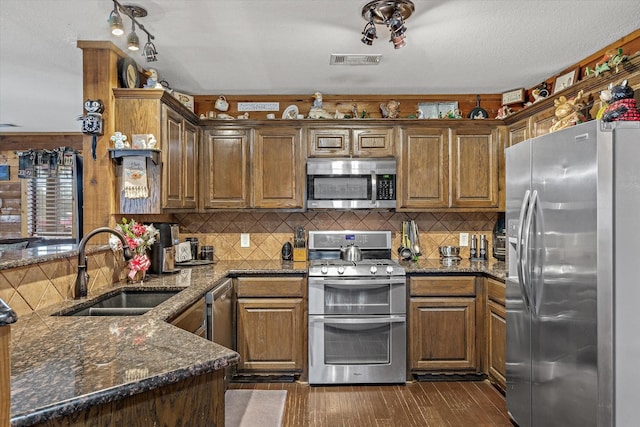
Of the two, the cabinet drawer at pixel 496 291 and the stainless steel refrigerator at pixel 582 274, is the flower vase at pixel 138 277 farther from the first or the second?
the cabinet drawer at pixel 496 291

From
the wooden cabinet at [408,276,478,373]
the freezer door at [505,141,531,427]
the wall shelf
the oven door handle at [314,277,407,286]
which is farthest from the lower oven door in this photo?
the wall shelf

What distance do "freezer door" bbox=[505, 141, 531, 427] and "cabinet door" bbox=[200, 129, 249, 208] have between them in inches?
85.5

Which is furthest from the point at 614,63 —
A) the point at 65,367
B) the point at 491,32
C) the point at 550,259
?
the point at 65,367

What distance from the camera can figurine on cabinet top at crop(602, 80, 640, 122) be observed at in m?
2.05

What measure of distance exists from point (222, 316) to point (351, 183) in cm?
157

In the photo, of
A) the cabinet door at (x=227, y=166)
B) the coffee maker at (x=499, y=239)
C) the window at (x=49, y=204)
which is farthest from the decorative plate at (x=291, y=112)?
the window at (x=49, y=204)

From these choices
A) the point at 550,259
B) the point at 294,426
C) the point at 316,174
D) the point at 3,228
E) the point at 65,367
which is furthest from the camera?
the point at 3,228

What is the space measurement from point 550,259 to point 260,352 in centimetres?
224

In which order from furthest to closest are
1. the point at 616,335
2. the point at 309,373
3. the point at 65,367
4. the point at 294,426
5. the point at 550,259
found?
the point at 309,373 → the point at 294,426 → the point at 550,259 → the point at 616,335 → the point at 65,367

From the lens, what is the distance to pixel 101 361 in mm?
1218

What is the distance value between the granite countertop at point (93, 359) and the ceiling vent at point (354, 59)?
2.03 m

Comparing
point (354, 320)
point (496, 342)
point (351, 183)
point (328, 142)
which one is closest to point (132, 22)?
point (328, 142)

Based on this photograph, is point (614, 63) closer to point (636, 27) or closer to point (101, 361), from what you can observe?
point (636, 27)

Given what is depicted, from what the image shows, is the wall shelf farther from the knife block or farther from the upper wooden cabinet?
the upper wooden cabinet
